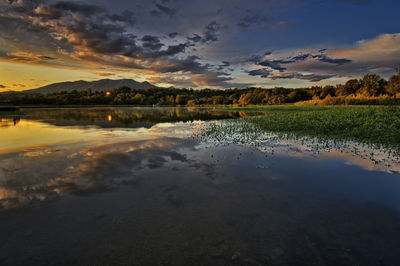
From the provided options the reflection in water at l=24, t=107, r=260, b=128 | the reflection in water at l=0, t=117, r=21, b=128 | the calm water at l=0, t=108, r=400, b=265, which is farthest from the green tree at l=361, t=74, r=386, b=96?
the reflection in water at l=0, t=117, r=21, b=128

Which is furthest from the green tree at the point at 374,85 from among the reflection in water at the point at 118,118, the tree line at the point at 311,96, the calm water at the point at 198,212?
the calm water at the point at 198,212

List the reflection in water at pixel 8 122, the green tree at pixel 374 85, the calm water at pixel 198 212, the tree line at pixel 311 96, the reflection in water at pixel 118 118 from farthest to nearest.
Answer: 1. the green tree at pixel 374 85
2. the tree line at pixel 311 96
3. the reflection in water at pixel 118 118
4. the reflection in water at pixel 8 122
5. the calm water at pixel 198 212

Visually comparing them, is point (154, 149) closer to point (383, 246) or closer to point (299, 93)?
point (383, 246)

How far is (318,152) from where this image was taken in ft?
45.9

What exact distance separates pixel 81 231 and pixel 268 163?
9.91 meters

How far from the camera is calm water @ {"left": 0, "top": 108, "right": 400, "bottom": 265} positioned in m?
4.51

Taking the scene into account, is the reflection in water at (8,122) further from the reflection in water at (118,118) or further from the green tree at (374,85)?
the green tree at (374,85)

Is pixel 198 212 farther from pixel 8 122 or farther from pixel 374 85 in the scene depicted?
pixel 374 85

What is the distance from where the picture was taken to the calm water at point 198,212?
4512 millimetres

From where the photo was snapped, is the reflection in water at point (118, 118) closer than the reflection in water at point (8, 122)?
No

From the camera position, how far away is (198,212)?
630cm

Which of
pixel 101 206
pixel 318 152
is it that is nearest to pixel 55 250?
pixel 101 206

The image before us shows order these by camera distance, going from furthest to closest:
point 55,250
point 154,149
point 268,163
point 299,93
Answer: point 299,93
point 154,149
point 268,163
point 55,250

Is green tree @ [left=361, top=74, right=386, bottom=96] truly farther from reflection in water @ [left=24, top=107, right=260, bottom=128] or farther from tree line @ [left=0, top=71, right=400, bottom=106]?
reflection in water @ [left=24, top=107, right=260, bottom=128]
